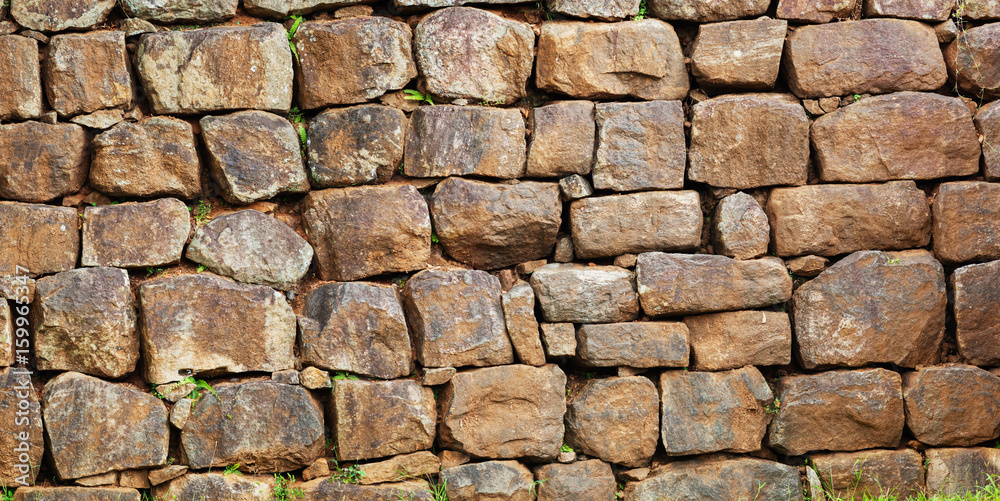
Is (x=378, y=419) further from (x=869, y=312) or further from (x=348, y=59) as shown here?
(x=869, y=312)

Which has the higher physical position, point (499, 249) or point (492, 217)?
point (492, 217)

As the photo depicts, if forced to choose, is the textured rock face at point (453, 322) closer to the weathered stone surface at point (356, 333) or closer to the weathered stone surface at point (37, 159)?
the weathered stone surface at point (356, 333)

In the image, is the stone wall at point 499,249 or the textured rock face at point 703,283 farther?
the textured rock face at point 703,283

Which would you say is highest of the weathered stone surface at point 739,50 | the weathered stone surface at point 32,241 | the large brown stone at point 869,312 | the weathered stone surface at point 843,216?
the weathered stone surface at point 739,50

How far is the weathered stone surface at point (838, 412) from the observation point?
145 inches

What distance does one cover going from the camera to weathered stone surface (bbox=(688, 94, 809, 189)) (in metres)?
3.73

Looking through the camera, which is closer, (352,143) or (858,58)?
(352,143)

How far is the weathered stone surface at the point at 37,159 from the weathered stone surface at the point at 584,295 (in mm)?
2307

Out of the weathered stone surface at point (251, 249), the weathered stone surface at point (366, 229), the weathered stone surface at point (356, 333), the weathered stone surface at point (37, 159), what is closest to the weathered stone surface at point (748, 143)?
the weathered stone surface at point (366, 229)

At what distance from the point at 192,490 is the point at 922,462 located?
3670 millimetres

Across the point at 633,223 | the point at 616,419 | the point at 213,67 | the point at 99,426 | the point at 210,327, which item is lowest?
the point at 99,426

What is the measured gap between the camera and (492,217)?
3609 millimetres

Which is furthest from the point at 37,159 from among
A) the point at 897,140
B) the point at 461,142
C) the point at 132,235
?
the point at 897,140

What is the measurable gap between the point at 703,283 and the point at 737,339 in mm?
345
